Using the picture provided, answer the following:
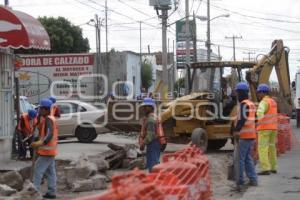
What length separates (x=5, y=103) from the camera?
16.7 meters

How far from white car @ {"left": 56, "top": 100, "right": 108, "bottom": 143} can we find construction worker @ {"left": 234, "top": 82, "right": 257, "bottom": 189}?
11.5 m

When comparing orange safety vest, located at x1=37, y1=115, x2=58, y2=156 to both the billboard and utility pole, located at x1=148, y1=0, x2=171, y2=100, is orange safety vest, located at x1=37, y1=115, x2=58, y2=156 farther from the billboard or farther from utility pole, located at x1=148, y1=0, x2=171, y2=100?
the billboard

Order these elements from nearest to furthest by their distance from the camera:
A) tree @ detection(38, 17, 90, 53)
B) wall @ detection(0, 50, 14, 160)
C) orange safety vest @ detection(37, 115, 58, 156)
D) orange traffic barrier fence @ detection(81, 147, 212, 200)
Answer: orange traffic barrier fence @ detection(81, 147, 212, 200), orange safety vest @ detection(37, 115, 58, 156), wall @ detection(0, 50, 14, 160), tree @ detection(38, 17, 90, 53)

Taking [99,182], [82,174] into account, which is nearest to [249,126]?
[99,182]

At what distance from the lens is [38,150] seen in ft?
36.1

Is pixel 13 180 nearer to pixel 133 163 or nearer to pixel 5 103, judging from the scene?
pixel 133 163

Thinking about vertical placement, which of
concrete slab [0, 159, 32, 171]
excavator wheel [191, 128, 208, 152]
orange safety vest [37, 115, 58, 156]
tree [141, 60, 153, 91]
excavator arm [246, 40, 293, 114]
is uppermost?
tree [141, 60, 153, 91]

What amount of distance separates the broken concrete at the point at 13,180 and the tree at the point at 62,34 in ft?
178

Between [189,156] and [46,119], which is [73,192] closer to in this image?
[46,119]

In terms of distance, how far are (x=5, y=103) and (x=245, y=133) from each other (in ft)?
24.6

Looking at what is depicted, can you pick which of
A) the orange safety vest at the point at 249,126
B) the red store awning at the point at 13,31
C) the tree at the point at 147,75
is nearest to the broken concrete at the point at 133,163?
the red store awning at the point at 13,31

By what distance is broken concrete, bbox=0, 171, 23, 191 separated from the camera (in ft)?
41.4

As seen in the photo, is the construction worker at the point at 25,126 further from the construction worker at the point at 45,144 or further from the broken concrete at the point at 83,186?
the construction worker at the point at 45,144

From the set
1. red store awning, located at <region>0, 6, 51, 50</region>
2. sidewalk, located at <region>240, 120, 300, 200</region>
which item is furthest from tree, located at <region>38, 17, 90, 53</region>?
sidewalk, located at <region>240, 120, 300, 200</region>
